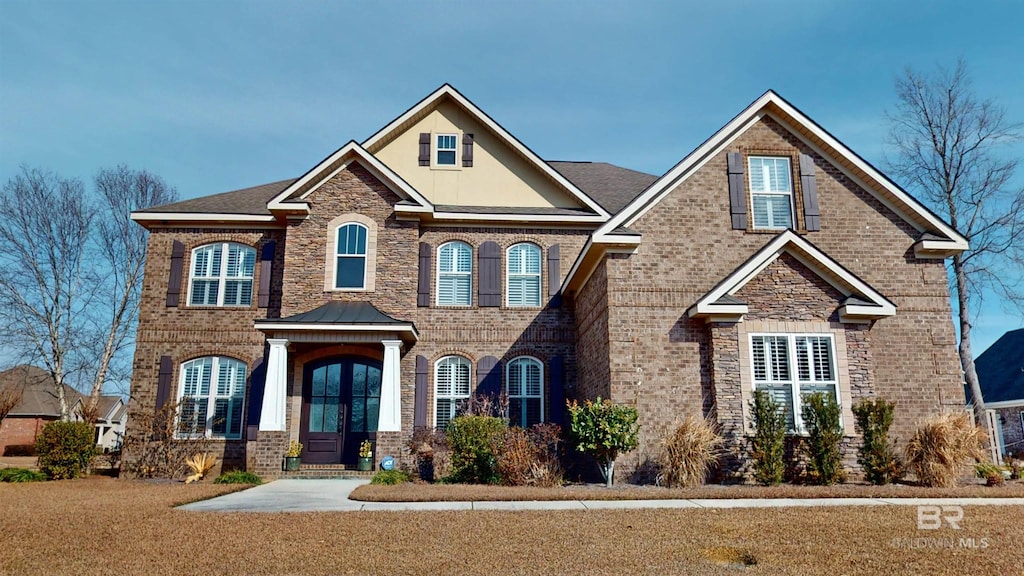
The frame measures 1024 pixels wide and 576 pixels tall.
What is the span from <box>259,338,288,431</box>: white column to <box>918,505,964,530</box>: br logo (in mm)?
11751

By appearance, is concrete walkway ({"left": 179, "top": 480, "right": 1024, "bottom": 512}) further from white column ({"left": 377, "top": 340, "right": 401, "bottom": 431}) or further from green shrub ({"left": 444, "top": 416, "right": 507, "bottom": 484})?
white column ({"left": 377, "top": 340, "right": 401, "bottom": 431})

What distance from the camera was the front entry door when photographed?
1595 centimetres

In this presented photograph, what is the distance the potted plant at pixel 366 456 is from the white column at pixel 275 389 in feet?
5.69

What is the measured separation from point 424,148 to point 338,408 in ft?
23.3

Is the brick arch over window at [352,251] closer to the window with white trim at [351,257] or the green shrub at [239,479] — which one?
the window with white trim at [351,257]

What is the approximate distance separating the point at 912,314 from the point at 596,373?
245 inches

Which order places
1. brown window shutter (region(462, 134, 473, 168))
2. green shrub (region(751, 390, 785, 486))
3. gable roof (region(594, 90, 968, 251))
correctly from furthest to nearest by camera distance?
brown window shutter (region(462, 134, 473, 168)) < gable roof (region(594, 90, 968, 251)) < green shrub (region(751, 390, 785, 486))

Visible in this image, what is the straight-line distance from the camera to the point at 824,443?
38.2 ft

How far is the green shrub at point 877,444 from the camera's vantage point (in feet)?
38.3

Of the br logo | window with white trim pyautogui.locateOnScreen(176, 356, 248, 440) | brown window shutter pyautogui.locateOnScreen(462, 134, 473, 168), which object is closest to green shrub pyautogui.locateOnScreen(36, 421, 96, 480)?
window with white trim pyautogui.locateOnScreen(176, 356, 248, 440)

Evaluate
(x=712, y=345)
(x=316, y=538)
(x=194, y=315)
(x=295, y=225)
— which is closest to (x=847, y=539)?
(x=316, y=538)

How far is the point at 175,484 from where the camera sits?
1327 cm

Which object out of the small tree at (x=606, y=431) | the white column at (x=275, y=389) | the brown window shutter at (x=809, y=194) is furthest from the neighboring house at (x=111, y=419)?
the brown window shutter at (x=809, y=194)

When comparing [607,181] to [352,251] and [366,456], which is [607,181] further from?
[366,456]
